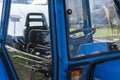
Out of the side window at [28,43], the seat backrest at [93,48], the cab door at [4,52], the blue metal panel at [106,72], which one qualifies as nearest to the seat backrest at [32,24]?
the side window at [28,43]

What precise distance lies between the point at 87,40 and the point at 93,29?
0.16 metres

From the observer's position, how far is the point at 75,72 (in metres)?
2.62

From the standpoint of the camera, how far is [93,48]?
2811mm

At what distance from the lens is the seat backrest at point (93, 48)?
2.74 metres

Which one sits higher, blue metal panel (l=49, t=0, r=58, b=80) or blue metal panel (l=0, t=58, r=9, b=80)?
blue metal panel (l=49, t=0, r=58, b=80)

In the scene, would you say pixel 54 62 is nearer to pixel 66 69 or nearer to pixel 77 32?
pixel 66 69

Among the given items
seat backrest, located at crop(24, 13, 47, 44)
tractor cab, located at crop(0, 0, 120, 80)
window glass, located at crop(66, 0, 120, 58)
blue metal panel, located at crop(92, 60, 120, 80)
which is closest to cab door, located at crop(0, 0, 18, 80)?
tractor cab, located at crop(0, 0, 120, 80)

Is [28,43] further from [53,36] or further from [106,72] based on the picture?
[106,72]

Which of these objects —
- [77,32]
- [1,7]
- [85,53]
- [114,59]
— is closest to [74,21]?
[77,32]

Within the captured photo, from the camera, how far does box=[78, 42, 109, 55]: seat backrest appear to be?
274cm

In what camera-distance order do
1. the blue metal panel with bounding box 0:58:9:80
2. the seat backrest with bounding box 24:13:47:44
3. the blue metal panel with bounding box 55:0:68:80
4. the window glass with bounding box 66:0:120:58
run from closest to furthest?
the blue metal panel with bounding box 55:0:68:80 → the window glass with bounding box 66:0:120:58 → the blue metal panel with bounding box 0:58:9:80 → the seat backrest with bounding box 24:13:47:44

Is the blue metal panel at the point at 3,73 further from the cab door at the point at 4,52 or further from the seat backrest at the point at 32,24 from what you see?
the seat backrest at the point at 32,24

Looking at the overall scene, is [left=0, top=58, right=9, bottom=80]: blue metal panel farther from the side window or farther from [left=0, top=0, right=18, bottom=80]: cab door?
the side window

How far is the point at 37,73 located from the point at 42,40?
0.34 m
